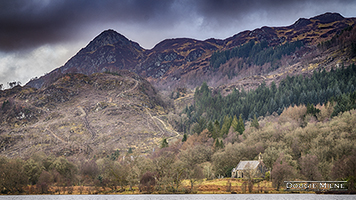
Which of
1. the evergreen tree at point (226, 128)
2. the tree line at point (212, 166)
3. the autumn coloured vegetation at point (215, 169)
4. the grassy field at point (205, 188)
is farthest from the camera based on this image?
the evergreen tree at point (226, 128)

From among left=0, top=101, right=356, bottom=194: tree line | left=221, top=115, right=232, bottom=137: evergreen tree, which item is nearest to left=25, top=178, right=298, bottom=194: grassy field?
left=0, top=101, right=356, bottom=194: tree line

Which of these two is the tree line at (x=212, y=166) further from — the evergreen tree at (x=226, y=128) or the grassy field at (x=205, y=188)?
the evergreen tree at (x=226, y=128)

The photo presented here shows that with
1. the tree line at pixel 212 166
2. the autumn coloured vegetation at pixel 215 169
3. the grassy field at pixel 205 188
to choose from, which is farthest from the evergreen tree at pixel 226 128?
the grassy field at pixel 205 188

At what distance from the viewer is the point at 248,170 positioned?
334ft

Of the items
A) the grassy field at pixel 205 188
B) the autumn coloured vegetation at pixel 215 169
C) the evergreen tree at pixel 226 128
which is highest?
the evergreen tree at pixel 226 128

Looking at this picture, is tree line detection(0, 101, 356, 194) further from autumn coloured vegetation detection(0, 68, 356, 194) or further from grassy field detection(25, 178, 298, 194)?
grassy field detection(25, 178, 298, 194)

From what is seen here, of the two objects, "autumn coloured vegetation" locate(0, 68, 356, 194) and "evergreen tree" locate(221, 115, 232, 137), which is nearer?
"autumn coloured vegetation" locate(0, 68, 356, 194)

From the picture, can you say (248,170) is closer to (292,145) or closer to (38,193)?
(292,145)

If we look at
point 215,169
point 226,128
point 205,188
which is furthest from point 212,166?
point 226,128

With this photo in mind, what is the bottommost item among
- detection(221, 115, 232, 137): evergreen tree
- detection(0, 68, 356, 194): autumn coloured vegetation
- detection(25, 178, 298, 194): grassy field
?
detection(25, 178, 298, 194): grassy field

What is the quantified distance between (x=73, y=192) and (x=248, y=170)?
58116 mm

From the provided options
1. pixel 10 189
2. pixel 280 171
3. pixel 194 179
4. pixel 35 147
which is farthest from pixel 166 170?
pixel 35 147

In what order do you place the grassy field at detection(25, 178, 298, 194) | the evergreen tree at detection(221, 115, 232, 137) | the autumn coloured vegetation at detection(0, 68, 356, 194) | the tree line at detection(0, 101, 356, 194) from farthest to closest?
the evergreen tree at detection(221, 115, 232, 137) → the grassy field at detection(25, 178, 298, 194) → the autumn coloured vegetation at detection(0, 68, 356, 194) → the tree line at detection(0, 101, 356, 194)

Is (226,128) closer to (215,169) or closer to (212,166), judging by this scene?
(212,166)
